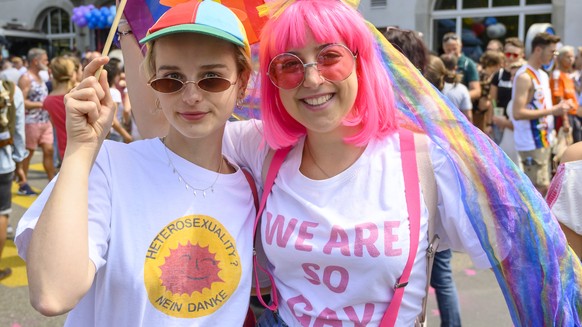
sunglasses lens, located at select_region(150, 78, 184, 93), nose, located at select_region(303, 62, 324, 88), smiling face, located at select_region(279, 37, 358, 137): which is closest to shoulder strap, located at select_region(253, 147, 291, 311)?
smiling face, located at select_region(279, 37, 358, 137)

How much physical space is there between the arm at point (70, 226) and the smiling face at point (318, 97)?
1.77 ft

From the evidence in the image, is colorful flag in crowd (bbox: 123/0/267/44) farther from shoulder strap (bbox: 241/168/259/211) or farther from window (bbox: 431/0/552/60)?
window (bbox: 431/0/552/60)

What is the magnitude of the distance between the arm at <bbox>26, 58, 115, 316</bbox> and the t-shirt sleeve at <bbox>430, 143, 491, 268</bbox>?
913 mm

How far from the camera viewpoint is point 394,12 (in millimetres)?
15562

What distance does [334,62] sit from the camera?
1617 millimetres

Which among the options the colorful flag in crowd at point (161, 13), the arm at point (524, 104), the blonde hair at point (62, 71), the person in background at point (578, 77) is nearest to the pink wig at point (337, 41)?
the colorful flag in crowd at point (161, 13)

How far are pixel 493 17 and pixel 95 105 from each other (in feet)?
51.4

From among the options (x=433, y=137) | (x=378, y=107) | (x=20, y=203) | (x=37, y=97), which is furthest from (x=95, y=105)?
(x=37, y=97)

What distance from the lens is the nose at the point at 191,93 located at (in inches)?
60.6

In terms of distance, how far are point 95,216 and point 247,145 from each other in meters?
0.63

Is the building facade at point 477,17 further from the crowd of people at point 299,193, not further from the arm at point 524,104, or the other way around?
the crowd of people at point 299,193

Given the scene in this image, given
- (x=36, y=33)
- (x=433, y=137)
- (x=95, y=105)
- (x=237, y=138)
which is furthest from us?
(x=36, y=33)

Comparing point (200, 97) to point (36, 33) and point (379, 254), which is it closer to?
point (379, 254)

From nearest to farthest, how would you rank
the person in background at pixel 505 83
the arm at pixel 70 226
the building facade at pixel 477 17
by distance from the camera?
the arm at pixel 70 226
the person in background at pixel 505 83
the building facade at pixel 477 17
